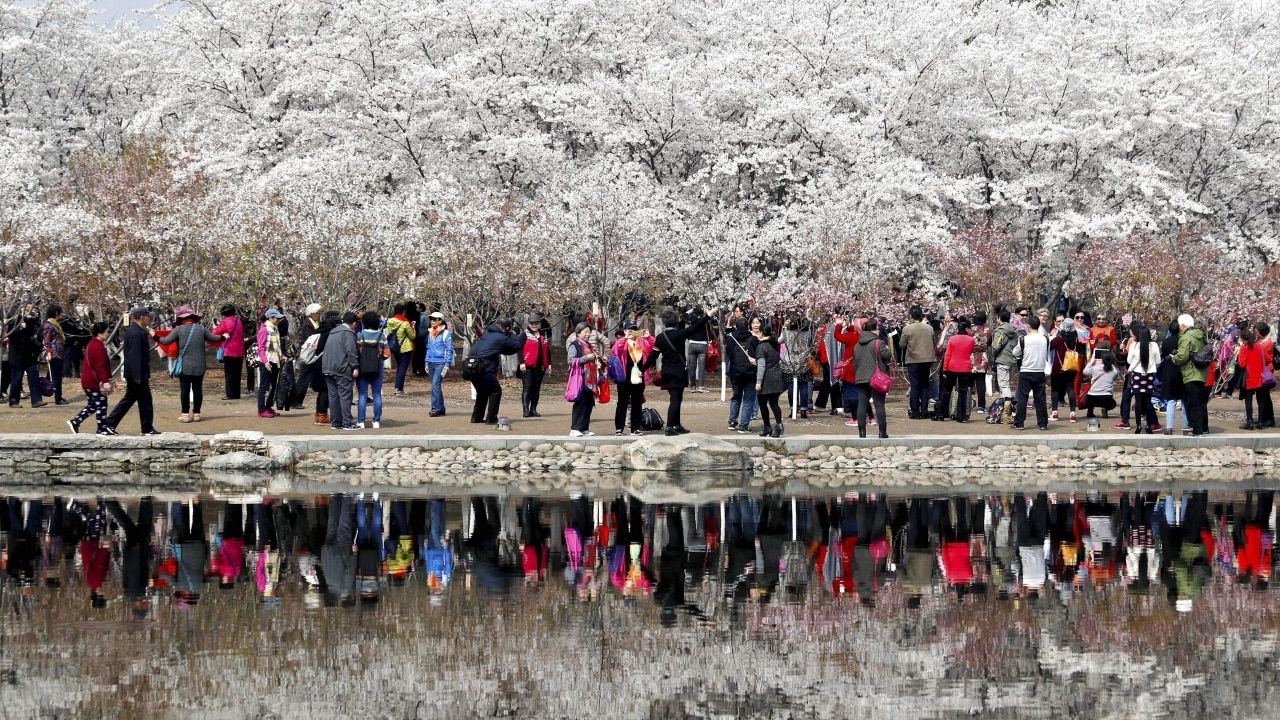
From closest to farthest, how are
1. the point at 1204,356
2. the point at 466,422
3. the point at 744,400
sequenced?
the point at 1204,356 < the point at 744,400 < the point at 466,422

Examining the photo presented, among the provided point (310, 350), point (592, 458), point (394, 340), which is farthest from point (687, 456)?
point (394, 340)

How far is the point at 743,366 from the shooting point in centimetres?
1895

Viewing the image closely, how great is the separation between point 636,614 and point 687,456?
8.51 m

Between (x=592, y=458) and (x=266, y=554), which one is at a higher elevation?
(x=592, y=458)

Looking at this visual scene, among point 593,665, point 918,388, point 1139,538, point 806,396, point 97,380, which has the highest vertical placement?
point 97,380

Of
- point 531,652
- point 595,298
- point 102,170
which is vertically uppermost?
point 102,170

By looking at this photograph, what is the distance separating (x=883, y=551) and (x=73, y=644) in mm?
5804

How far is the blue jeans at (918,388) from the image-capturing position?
69.7 ft

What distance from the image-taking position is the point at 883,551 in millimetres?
11578

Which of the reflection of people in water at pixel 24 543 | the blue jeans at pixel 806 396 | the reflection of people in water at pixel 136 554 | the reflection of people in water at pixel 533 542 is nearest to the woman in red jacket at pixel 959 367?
the blue jeans at pixel 806 396

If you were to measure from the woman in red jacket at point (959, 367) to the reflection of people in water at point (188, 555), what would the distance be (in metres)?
10.1

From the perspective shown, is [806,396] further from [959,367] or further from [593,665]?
[593,665]

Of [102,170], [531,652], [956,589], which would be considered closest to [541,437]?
[956,589]

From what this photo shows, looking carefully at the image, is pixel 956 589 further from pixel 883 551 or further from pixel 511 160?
pixel 511 160
